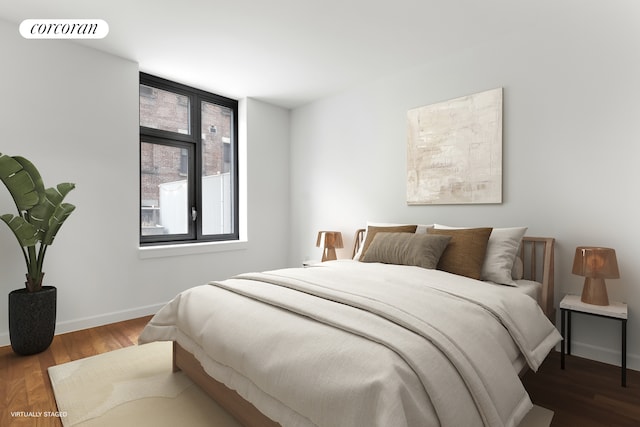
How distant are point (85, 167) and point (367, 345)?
3.08 meters

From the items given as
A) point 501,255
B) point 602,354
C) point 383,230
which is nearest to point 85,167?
point 383,230

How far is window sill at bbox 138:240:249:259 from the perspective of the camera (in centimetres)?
348

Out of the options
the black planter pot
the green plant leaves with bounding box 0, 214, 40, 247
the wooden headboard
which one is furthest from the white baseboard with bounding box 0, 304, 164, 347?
the wooden headboard

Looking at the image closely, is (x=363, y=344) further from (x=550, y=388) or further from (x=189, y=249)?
(x=189, y=249)

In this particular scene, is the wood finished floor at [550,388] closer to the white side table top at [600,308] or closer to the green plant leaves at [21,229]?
the white side table top at [600,308]

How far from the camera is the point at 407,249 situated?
107 inches

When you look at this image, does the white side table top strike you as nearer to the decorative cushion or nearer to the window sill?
the decorative cushion

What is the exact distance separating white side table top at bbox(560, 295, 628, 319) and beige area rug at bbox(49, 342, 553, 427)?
2.56ft

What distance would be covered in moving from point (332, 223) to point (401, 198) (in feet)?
3.44

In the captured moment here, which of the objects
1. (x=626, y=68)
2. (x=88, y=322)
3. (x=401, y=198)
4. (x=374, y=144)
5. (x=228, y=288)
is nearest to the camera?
(x=228, y=288)

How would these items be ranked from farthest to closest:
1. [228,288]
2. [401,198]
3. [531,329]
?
[401,198] → [228,288] → [531,329]

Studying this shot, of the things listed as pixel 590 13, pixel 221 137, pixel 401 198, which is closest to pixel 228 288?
pixel 401 198

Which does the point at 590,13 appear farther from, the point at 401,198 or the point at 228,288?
the point at 228,288

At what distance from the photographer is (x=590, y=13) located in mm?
2428
